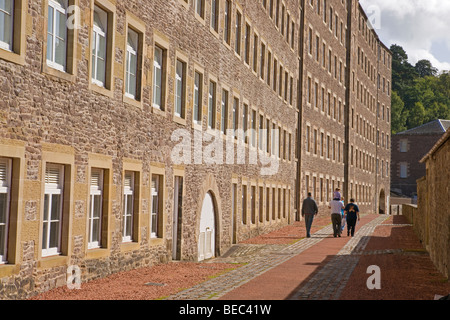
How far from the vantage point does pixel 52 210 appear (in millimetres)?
11992

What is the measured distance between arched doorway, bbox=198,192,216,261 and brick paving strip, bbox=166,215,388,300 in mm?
830

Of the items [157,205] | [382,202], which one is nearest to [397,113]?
[382,202]

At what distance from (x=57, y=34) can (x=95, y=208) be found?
3.63m

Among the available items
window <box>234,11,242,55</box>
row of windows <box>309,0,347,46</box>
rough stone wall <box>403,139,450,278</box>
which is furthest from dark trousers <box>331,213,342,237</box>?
row of windows <box>309,0,347,46</box>

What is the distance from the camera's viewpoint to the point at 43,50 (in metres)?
11.2

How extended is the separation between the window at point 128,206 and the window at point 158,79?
2.31 metres

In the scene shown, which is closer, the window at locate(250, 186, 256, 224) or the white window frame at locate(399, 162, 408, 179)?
the window at locate(250, 186, 256, 224)

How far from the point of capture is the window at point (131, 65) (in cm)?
1529

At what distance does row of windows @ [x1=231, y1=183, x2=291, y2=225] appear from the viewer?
1075 inches

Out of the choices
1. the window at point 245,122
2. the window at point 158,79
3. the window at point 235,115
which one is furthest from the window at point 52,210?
the window at point 245,122

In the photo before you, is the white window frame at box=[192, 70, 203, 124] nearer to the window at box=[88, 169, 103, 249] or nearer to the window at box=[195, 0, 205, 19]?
the window at box=[195, 0, 205, 19]

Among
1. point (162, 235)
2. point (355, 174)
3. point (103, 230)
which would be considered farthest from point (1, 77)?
point (355, 174)
